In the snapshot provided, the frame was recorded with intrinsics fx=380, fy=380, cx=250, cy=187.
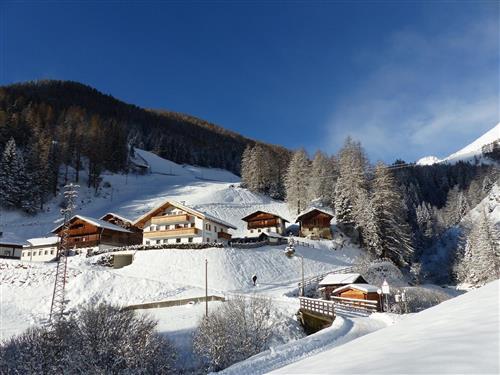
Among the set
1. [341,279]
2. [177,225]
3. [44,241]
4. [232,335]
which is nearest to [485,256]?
[341,279]

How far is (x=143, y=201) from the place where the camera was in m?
87.2

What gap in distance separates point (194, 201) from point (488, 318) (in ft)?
270

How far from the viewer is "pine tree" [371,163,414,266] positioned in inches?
2429

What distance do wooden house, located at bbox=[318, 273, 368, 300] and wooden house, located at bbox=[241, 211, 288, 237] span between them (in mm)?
28886

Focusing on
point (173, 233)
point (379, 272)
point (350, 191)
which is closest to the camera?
point (379, 272)

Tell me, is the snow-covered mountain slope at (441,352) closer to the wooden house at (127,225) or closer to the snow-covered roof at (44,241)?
the snow-covered roof at (44,241)

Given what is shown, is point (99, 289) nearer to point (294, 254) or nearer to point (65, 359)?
point (65, 359)

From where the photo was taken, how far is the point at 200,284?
45406 mm

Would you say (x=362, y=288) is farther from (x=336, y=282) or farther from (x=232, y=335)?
(x=232, y=335)

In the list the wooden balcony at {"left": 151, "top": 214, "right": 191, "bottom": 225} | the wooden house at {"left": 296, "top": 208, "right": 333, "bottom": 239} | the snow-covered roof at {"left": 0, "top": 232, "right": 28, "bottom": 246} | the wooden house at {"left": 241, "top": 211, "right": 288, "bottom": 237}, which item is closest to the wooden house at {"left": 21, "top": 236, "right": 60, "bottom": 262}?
the snow-covered roof at {"left": 0, "top": 232, "right": 28, "bottom": 246}

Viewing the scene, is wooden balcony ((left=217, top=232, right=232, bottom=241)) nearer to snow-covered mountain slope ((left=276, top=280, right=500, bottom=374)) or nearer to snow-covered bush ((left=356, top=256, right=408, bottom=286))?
snow-covered bush ((left=356, top=256, right=408, bottom=286))

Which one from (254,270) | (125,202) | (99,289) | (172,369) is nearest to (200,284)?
(254,270)

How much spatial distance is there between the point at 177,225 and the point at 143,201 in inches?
1188

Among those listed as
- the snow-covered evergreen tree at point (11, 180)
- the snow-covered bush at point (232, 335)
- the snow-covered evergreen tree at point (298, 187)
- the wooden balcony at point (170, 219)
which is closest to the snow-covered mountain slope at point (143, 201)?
the snow-covered evergreen tree at point (11, 180)
